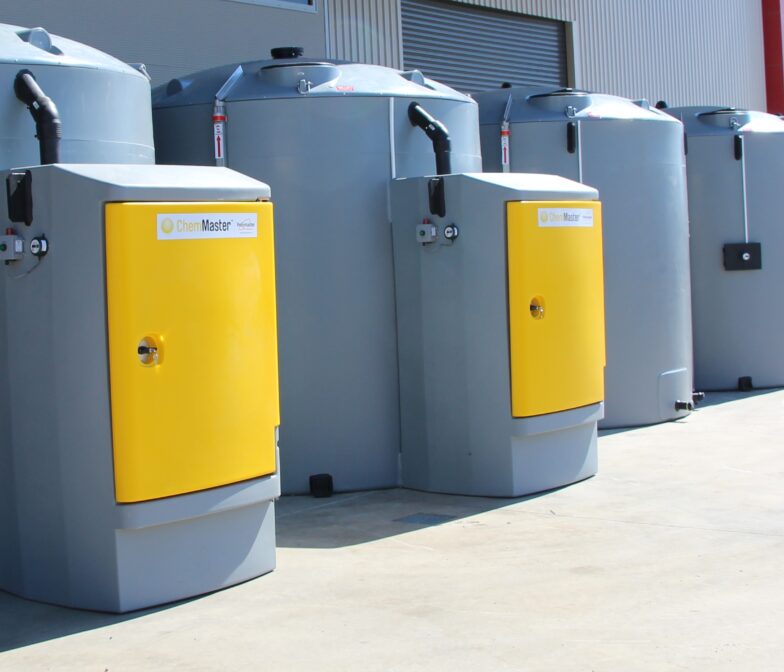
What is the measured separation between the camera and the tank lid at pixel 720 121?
11.1 m

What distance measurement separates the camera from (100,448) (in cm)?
483

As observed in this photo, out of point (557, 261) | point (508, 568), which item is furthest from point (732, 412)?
point (508, 568)

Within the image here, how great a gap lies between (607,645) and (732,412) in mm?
6059

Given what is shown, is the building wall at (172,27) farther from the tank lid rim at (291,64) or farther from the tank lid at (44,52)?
the tank lid at (44,52)

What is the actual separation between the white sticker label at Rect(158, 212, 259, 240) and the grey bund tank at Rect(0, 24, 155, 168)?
→ 1080mm

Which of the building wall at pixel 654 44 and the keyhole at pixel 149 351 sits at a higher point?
the building wall at pixel 654 44

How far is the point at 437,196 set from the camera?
6.96 metres

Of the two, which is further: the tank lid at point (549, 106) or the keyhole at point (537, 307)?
the tank lid at point (549, 106)

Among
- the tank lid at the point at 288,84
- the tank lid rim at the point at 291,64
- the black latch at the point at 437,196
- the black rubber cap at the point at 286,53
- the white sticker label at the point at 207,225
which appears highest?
the black rubber cap at the point at 286,53

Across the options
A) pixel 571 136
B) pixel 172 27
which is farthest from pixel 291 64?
pixel 172 27

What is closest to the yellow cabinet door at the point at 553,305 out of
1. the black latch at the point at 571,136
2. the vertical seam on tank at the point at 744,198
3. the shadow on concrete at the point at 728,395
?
the black latch at the point at 571,136

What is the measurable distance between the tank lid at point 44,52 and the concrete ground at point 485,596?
8.20 ft

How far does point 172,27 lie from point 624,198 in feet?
12.6

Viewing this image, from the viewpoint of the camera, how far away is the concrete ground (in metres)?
4.29
